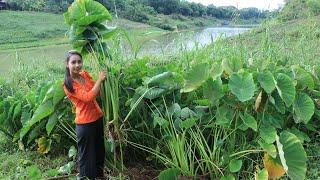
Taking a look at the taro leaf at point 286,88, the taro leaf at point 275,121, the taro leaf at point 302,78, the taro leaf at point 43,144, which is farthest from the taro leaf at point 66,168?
the taro leaf at point 302,78

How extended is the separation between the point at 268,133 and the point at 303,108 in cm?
42

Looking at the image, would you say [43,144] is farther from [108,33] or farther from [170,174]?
[170,174]

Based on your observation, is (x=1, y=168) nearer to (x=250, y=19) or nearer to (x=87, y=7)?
(x=87, y=7)

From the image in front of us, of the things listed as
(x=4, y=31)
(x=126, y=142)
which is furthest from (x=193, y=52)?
(x=4, y=31)

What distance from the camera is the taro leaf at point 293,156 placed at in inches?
109

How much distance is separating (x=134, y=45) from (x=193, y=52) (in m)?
0.93

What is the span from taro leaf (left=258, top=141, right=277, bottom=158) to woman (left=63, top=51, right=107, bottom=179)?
1.30 metres

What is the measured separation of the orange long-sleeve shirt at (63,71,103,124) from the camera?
325 centimetres

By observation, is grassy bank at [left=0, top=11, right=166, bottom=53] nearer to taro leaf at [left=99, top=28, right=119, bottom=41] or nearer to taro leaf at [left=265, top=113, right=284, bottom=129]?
taro leaf at [left=99, top=28, right=119, bottom=41]

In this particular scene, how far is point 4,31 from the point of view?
2573 cm

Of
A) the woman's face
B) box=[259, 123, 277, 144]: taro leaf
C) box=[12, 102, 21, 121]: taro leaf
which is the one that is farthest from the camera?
box=[12, 102, 21, 121]: taro leaf

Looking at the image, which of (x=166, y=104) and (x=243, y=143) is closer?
(x=243, y=143)

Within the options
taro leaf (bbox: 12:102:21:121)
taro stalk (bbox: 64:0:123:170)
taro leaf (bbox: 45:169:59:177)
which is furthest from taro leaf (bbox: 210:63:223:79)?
taro leaf (bbox: 12:102:21:121)

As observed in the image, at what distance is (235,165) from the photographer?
302cm
